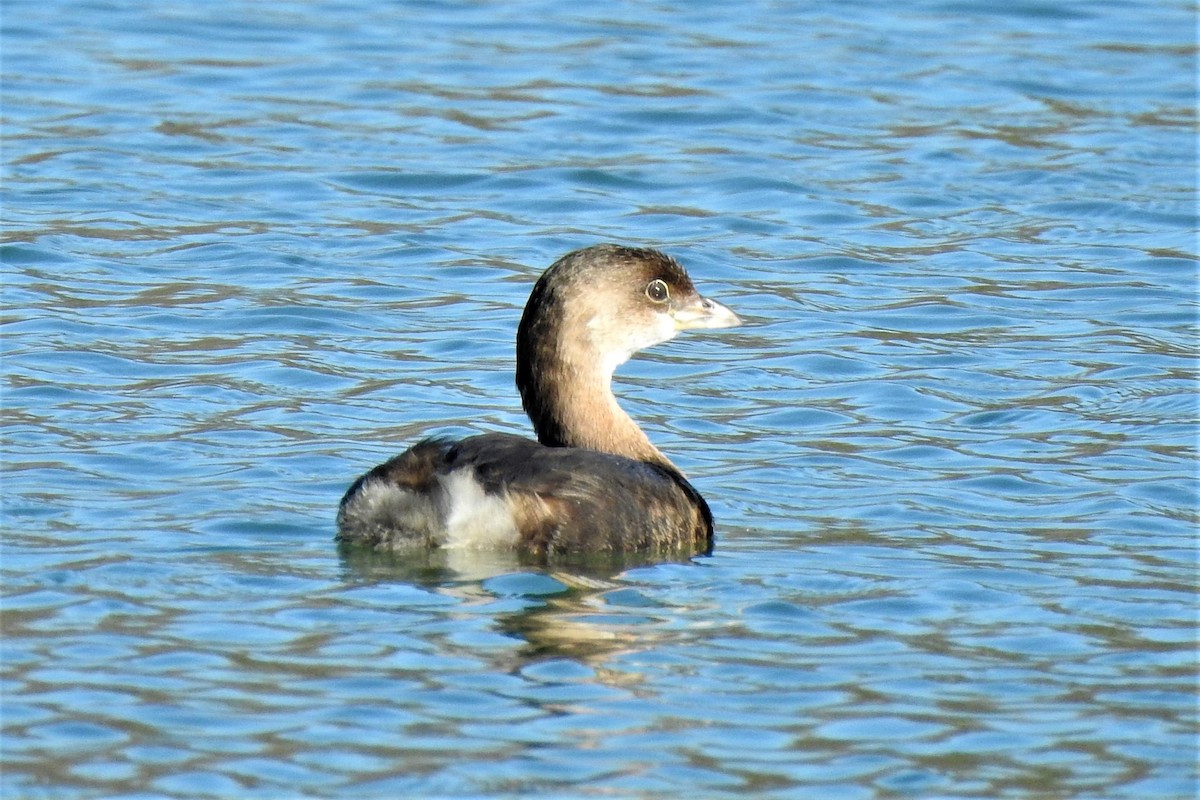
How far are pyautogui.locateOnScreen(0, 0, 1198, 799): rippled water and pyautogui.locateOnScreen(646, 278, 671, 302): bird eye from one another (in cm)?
77

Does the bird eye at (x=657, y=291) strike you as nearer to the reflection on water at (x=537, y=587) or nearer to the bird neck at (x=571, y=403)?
the bird neck at (x=571, y=403)

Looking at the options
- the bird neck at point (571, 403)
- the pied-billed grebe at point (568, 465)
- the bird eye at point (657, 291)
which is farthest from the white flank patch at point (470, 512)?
the bird eye at point (657, 291)

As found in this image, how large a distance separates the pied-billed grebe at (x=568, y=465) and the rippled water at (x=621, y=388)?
5.6 inches

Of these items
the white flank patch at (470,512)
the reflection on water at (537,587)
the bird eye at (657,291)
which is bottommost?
the reflection on water at (537,587)

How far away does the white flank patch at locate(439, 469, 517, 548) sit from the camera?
7230 mm

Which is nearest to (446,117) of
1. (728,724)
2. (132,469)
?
(132,469)

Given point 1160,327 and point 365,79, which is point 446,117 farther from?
point 1160,327

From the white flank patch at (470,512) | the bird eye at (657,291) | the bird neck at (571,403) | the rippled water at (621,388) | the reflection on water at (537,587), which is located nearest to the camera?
the rippled water at (621,388)

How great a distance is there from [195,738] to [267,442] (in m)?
3.27

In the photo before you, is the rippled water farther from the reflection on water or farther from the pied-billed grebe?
the pied-billed grebe

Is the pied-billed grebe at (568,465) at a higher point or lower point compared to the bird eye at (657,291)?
lower

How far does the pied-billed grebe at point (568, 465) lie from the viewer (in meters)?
7.29

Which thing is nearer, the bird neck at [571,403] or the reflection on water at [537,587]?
the reflection on water at [537,587]

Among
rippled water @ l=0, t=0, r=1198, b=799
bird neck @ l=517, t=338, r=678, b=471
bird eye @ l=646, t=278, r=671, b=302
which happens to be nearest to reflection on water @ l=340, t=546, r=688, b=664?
rippled water @ l=0, t=0, r=1198, b=799
